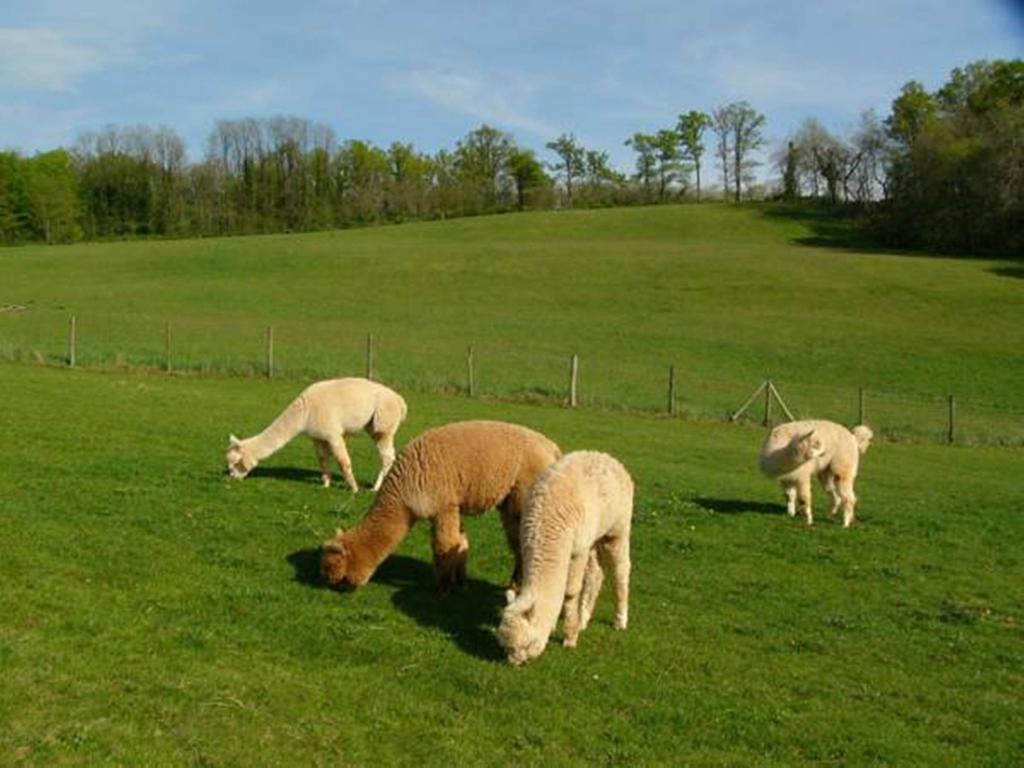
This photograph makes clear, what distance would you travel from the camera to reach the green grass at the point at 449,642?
6.55 metres

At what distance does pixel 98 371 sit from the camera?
98.5ft

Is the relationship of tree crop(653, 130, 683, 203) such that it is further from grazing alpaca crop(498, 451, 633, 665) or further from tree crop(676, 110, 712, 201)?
grazing alpaca crop(498, 451, 633, 665)

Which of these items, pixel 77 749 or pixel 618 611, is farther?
pixel 618 611

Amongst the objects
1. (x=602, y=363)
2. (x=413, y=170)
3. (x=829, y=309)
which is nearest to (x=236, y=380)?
(x=602, y=363)

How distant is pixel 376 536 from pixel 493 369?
27.9m

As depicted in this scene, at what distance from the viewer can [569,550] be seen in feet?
26.7

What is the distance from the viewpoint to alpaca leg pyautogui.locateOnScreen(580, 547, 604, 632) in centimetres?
880

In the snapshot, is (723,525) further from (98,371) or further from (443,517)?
(98,371)

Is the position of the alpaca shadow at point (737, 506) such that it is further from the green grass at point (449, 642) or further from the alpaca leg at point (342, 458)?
the alpaca leg at point (342, 458)

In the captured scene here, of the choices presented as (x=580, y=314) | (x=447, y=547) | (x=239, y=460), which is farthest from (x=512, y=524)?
(x=580, y=314)

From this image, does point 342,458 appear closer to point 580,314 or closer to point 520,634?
point 520,634

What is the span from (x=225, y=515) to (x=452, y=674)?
4.89 m

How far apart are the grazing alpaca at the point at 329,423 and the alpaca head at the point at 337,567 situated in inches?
171

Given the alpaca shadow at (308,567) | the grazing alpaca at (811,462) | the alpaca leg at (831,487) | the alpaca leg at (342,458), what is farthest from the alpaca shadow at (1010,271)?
the alpaca shadow at (308,567)
